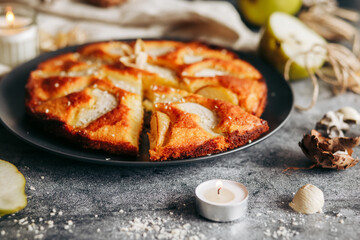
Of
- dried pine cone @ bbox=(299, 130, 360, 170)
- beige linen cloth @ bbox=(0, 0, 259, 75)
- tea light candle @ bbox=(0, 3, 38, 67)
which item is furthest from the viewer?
beige linen cloth @ bbox=(0, 0, 259, 75)

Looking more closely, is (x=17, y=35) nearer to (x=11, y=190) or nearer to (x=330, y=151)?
(x=11, y=190)

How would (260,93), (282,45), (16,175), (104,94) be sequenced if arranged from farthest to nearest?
1. (282,45)
2. (260,93)
3. (104,94)
4. (16,175)

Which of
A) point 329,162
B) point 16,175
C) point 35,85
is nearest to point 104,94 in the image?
point 35,85

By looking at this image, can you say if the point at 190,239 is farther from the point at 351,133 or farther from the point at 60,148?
the point at 351,133

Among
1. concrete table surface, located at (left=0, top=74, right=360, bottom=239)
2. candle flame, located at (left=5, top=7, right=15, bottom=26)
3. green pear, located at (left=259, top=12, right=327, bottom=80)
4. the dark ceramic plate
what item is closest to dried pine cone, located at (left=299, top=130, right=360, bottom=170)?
concrete table surface, located at (left=0, top=74, right=360, bottom=239)

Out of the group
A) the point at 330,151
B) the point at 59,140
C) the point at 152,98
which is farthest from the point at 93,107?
the point at 330,151

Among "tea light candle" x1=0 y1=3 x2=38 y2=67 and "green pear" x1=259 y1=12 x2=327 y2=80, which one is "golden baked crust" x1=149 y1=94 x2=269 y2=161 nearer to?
"green pear" x1=259 y1=12 x2=327 y2=80
